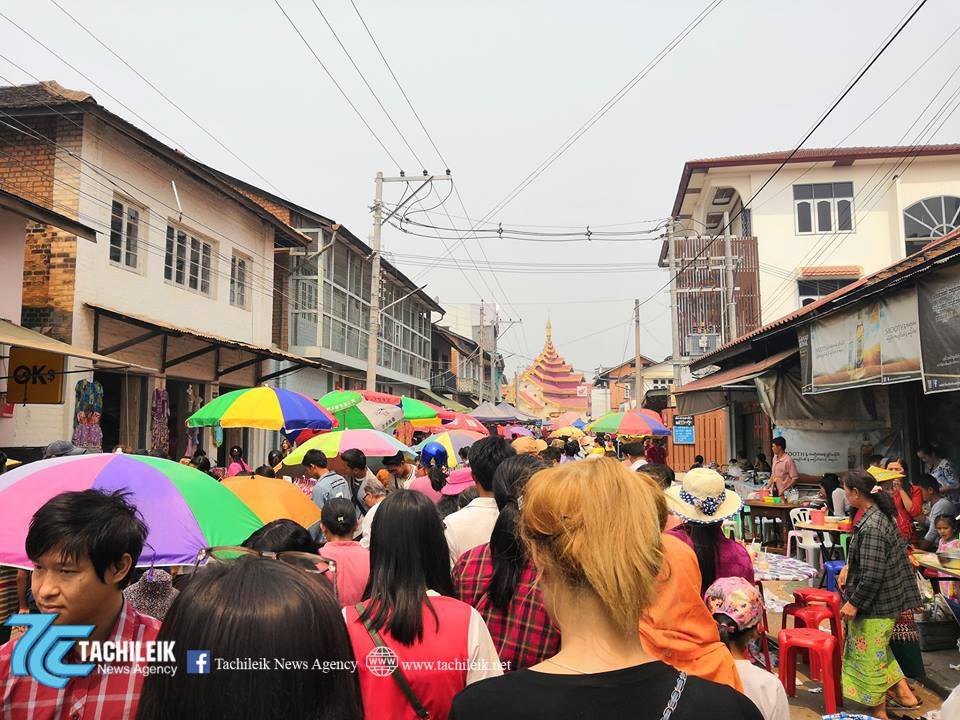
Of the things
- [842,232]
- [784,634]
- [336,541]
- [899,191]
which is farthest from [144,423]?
[899,191]

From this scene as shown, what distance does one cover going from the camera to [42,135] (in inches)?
423

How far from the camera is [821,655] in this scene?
4.75 metres

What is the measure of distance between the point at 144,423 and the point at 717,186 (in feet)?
72.4

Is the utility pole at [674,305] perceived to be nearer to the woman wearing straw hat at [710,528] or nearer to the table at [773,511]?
the table at [773,511]

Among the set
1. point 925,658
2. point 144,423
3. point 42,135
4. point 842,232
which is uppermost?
point 842,232

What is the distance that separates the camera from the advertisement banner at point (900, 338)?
6785mm

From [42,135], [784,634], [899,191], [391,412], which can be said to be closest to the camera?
[784,634]

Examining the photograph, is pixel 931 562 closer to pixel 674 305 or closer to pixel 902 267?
pixel 902 267

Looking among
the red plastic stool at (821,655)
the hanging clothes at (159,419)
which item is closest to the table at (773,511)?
the red plastic stool at (821,655)

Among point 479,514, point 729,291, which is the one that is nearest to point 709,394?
point 729,291

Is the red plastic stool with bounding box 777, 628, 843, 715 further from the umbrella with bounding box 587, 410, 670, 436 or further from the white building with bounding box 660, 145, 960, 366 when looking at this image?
the white building with bounding box 660, 145, 960, 366

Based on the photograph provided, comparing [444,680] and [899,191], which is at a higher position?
[899,191]

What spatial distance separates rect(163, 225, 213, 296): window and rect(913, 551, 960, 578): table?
13339 mm

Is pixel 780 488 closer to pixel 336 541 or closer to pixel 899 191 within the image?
pixel 336 541
